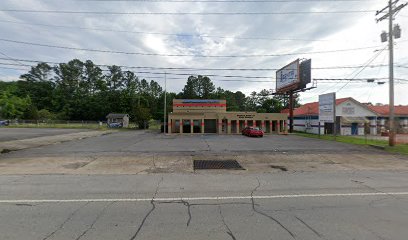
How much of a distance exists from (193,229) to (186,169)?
727 cm

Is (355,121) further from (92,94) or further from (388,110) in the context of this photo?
(92,94)

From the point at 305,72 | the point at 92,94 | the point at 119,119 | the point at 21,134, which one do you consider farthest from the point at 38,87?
the point at 305,72

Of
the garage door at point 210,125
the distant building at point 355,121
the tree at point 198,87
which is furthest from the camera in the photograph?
the tree at point 198,87

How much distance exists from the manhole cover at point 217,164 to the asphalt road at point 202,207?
2662mm

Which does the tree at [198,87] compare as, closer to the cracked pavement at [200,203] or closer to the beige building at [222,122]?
the beige building at [222,122]

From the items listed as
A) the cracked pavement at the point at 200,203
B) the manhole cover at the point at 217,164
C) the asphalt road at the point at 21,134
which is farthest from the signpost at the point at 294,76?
the asphalt road at the point at 21,134

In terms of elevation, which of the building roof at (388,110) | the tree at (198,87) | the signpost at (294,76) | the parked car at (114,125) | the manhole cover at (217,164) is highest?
the tree at (198,87)

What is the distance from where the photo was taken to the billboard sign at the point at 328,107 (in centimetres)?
3416

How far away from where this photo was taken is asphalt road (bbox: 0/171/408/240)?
4836mm

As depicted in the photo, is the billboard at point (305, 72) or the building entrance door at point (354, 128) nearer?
the billboard at point (305, 72)

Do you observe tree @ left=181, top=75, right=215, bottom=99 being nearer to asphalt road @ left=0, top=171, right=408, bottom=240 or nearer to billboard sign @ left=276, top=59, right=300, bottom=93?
billboard sign @ left=276, top=59, right=300, bottom=93

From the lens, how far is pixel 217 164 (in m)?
13.6

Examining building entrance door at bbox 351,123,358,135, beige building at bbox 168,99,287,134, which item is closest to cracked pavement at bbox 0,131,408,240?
building entrance door at bbox 351,123,358,135

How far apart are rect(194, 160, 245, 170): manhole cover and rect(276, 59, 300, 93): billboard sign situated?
114 ft
